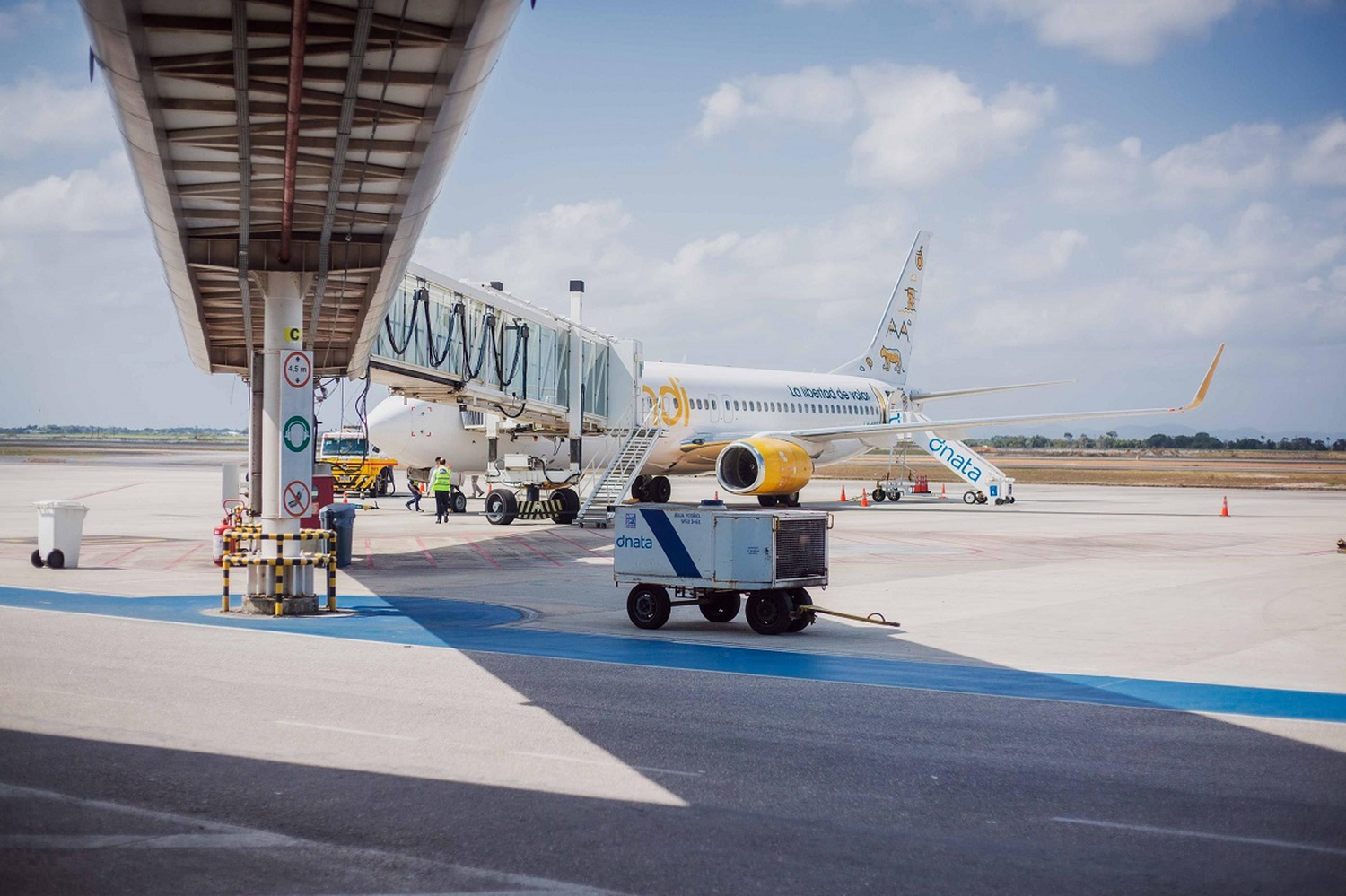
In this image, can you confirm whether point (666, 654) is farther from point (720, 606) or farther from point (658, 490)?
point (658, 490)

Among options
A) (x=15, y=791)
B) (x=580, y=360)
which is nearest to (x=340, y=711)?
(x=15, y=791)

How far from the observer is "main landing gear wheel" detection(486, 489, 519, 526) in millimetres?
32844

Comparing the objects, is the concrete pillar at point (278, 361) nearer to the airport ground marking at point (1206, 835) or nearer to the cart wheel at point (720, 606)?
the cart wheel at point (720, 606)

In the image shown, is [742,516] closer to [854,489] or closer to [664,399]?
[664,399]

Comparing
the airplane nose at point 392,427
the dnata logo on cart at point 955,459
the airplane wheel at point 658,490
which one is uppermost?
the airplane nose at point 392,427

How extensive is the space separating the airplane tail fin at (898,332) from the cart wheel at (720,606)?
3711 centimetres

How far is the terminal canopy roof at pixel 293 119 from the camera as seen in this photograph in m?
10.1

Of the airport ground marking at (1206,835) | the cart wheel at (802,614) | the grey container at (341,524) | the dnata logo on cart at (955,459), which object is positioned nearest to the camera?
the airport ground marking at (1206,835)

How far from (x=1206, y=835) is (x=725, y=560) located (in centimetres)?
838

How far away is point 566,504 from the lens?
1309 inches

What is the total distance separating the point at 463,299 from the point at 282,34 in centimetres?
1835

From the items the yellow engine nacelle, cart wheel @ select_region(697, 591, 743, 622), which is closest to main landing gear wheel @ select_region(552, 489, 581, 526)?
the yellow engine nacelle

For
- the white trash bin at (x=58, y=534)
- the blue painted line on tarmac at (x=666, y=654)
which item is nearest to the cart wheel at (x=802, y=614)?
the blue painted line on tarmac at (x=666, y=654)

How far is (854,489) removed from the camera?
68000 millimetres
